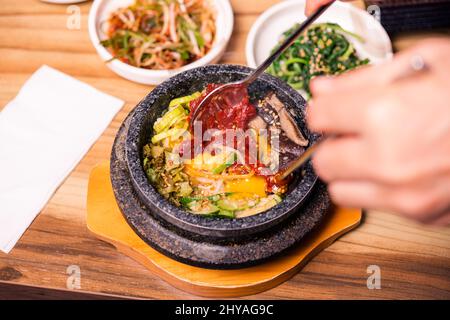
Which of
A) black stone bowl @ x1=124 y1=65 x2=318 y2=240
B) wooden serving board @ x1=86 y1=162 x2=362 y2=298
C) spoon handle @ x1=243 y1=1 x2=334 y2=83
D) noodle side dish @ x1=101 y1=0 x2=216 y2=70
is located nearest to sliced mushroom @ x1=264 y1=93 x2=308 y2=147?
black stone bowl @ x1=124 y1=65 x2=318 y2=240

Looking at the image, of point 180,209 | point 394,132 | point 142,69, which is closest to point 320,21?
point 142,69

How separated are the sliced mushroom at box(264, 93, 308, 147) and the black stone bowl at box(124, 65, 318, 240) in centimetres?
2

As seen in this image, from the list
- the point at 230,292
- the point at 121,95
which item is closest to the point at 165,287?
the point at 230,292

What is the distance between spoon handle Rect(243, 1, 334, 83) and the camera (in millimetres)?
1385

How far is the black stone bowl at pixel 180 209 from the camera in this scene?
1.52m

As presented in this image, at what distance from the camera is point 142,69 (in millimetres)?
2141

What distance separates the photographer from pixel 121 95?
7.26 feet

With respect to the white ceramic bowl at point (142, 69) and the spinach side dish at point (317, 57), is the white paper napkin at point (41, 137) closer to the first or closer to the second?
the white ceramic bowl at point (142, 69)

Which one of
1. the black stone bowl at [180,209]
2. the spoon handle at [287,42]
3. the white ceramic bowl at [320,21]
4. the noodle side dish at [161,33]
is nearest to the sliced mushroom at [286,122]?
the black stone bowl at [180,209]

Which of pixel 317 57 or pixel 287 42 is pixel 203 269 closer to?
pixel 287 42

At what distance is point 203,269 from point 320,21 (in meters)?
1.38

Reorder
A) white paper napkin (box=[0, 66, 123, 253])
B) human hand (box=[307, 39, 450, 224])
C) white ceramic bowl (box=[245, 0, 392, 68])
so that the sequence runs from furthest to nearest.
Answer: white ceramic bowl (box=[245, 0, 392, 68]), white paper napkin (box=[0, 66, 123, 253]), human hand (box=[307, 39, 450, 224])

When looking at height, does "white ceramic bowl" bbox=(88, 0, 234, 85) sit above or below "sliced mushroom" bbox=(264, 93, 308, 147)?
above

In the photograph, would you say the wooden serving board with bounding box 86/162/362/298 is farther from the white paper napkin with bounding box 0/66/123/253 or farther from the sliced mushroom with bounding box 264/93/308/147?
the sliced mushroom with bounding box 264/93/308/147
